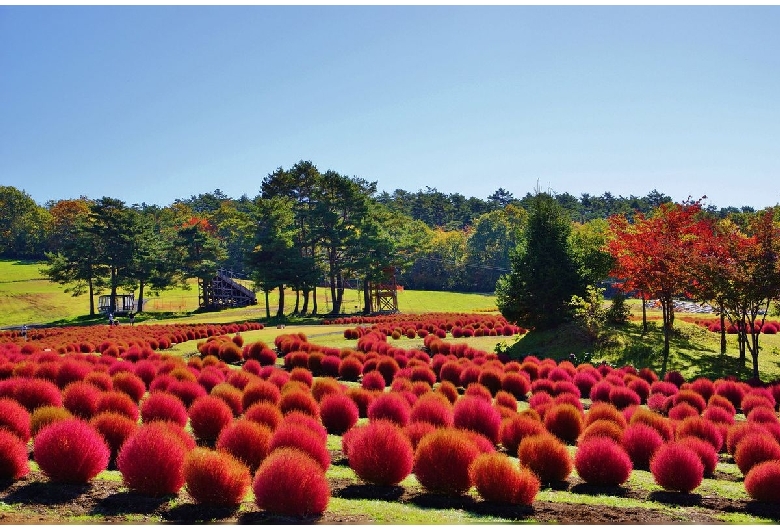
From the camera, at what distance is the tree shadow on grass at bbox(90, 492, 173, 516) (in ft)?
30.2

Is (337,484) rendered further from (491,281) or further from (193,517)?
(491,281)

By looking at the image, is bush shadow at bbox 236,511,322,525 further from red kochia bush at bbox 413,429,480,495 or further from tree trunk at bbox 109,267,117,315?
tree trunk at bbox 109,267,117,315

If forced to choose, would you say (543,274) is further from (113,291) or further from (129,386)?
(113,291)

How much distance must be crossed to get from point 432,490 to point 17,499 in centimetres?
650

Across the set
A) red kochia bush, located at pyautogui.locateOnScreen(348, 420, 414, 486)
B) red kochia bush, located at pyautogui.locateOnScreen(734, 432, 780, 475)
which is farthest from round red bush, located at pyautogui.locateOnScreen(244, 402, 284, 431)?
red kochia bush, located at pyautogui.locateOnScreen(734, 432, 780, 475)

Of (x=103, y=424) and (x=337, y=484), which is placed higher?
(x=103, y=424)

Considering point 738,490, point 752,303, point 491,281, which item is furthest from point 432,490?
point 491,281

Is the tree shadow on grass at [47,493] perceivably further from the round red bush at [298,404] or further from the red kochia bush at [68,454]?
the round red bush at [298,404]

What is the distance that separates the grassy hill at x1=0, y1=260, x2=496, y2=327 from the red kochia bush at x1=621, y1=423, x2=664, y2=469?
59686 millimetres

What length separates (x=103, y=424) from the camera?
1212cm

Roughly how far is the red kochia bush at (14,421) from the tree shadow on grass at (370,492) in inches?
250

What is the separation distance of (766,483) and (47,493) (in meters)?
11.9

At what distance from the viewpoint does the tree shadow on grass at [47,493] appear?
31.2ft

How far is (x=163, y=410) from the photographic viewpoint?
14.1 meters
